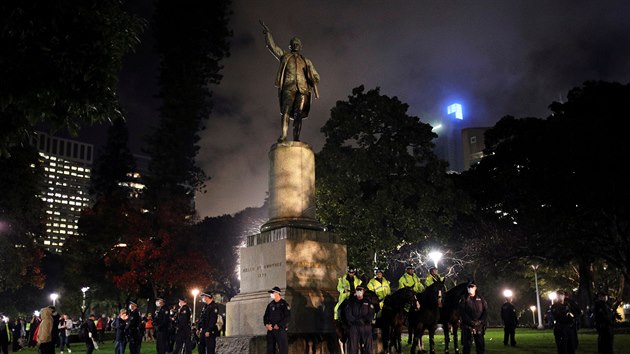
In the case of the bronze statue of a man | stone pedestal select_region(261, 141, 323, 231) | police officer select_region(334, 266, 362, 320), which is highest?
the bronze statue of a man

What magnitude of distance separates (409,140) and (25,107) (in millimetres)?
27282

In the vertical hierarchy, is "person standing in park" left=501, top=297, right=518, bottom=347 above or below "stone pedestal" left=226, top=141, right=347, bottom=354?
below

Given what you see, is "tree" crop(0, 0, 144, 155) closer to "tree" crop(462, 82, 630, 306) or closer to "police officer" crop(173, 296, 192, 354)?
"police officer" crop(173, 296, 192, 354)

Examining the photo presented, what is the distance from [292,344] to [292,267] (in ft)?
5.84

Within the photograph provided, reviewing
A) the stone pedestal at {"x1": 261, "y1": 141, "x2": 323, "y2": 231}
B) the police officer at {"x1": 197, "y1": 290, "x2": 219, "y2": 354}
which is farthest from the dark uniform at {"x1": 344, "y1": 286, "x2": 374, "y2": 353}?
the police officer at {"x1": 197, "y1": 290, "x2": 219, "y2": 354}

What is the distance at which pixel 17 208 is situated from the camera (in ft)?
97.3

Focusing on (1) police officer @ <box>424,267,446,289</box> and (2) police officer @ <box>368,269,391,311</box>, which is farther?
(1) police officer @ <box>424,267,446,289</box>

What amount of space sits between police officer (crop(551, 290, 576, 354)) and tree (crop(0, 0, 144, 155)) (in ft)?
39.0

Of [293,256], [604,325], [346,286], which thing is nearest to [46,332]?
[293,256]

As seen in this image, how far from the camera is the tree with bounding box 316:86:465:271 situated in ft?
103

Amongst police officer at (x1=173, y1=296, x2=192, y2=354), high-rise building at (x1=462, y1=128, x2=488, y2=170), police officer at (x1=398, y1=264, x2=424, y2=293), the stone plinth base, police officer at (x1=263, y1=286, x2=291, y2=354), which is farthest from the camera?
high-rise building at (x1=462, y1=128, x2=488, y2=170)

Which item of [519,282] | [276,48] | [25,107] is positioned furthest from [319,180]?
[519,282]

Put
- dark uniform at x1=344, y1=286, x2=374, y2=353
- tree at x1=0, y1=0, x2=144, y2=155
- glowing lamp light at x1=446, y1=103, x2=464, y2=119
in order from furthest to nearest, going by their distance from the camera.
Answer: glowing lamp light at x1=446, y1=103, x2=464, y2=119 → dark uniform at x1=344, y1=286, x2=374, y2=353 → tree at x1=0, y1=0, x2=144, y2=155

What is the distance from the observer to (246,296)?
1388 cm
